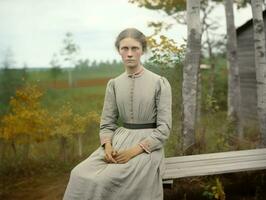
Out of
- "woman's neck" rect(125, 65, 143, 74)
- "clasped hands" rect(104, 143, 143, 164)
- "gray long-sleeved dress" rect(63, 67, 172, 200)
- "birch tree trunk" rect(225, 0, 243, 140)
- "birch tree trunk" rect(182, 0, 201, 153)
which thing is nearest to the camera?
"gray long-sleeved dress" rect(63, 67, 172, 200)

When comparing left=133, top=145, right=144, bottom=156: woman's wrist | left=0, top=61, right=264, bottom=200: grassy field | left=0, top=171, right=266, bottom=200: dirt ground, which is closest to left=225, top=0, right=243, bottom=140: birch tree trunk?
left=0, top=61, right=264, bottom=200: grassy field

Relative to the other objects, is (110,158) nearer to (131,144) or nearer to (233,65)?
(131,144)

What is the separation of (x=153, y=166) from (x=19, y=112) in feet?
8.53

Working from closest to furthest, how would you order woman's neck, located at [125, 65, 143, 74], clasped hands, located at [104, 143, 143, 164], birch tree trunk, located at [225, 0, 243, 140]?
clasped hands, located at [104, 143, 143, 164]
woman's neck, located at [125, 65, 143, 74]
birch tree trunk, located at [225, 0, 243, 140]

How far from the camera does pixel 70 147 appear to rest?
5480 millimetres

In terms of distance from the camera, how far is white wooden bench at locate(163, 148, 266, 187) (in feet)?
12.7

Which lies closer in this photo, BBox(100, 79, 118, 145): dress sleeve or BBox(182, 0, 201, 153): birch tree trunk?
BBox(100, 79, 118, 145): dress sleeve

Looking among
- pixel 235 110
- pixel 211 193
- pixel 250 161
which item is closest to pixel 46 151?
pixel 211 193

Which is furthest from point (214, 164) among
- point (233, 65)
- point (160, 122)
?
point (233, 65)

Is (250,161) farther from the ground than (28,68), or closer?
closer

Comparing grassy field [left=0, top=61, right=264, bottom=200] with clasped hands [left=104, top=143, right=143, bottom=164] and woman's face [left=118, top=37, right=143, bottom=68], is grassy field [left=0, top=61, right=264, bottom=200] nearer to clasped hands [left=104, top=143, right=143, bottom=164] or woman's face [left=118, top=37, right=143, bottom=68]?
clasped hands [left=104, top=143, right=143, bottom=164]

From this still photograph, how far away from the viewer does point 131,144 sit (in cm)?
324

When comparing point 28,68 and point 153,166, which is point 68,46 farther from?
point 153,166

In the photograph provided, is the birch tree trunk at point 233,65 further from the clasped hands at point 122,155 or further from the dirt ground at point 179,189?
the clasped hands at point 122,155
